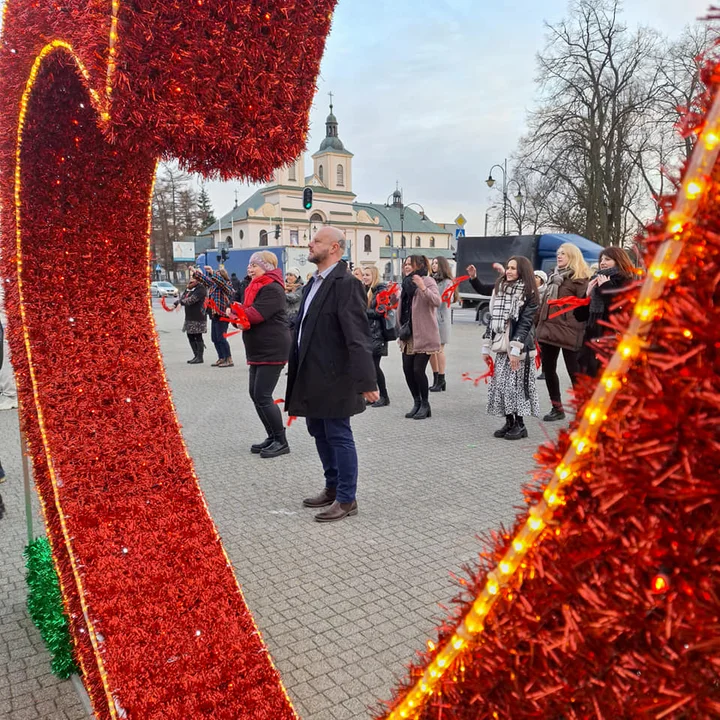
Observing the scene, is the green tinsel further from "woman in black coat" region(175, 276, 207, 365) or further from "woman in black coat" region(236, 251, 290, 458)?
"woman in black coat" region(175, 276, 207, 365)

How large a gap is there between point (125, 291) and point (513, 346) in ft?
14.2

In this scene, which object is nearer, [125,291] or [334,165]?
[125,291]

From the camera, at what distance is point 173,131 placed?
1.67 m

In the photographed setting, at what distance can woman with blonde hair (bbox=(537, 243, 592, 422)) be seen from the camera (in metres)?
6.57

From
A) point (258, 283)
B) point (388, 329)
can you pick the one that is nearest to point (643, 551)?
point (258, 283)

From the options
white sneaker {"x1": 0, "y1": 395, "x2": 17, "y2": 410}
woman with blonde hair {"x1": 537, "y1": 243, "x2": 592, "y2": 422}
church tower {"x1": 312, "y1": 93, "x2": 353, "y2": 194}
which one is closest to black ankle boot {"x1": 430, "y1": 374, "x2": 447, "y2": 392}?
woman with blonde hair {"x1": 537, "y1": 243, "x2": 592, "y2": 422}

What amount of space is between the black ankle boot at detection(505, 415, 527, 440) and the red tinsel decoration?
18.7ft

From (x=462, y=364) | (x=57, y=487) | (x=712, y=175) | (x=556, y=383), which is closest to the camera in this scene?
(x=712, y=175)

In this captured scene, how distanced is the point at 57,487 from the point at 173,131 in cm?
150

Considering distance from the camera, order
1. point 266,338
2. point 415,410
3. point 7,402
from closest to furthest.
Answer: point 266,338, point 415,410, point 7,402

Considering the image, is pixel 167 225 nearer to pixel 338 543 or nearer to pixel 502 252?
pixel 502 252

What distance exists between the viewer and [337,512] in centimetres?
450

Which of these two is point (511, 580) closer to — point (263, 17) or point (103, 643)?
point (263, 17)

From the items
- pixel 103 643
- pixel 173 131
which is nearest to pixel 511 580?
pixel 173 131
